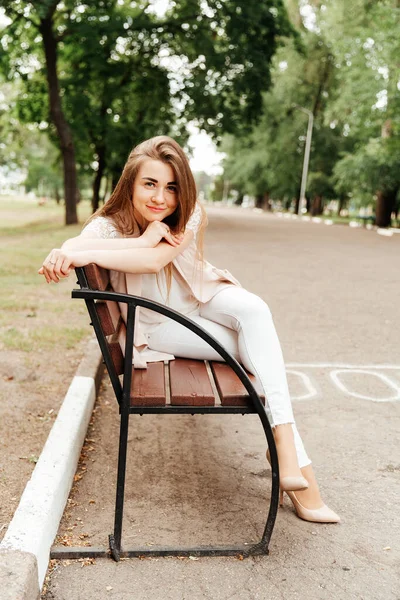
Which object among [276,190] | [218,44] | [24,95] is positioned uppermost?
[218,44]

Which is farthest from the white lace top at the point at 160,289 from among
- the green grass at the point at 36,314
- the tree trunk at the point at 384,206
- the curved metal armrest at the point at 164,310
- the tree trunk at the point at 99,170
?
the tree trunk at the point at 384,206

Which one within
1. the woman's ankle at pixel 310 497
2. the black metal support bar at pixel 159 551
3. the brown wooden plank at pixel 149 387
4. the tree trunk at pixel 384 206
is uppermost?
the brown wooden plank at pixel 149 387

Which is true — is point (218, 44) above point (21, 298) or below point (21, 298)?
above

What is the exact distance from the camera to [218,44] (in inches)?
867

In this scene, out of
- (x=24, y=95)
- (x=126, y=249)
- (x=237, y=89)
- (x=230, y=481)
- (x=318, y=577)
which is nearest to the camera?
(x=318, y=577)

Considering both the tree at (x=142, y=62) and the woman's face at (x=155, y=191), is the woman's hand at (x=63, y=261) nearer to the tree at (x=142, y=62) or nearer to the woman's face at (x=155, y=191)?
the woman's face at (x=155, y=191)

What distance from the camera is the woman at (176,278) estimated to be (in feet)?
8.66

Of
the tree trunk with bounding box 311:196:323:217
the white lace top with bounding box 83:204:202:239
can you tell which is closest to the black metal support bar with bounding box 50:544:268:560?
the white lace top with bounding box 83:204:202:239

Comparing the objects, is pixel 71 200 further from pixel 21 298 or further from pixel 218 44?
pixel 21 298

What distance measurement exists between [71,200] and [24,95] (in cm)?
768

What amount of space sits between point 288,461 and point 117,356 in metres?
0.84

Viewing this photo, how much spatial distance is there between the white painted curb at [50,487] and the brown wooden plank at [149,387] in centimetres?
54

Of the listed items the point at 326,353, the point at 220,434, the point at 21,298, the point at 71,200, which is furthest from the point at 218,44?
the point at 220,434

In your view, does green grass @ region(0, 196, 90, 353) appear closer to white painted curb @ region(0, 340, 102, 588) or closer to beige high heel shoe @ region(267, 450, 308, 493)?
white painted curb @ region(0, 340, 102, 588)
